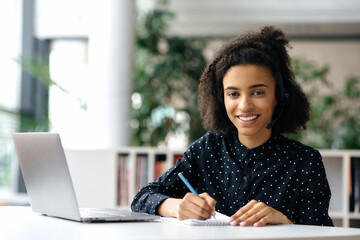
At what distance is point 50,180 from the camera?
1.57 m

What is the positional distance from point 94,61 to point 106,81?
224 mm

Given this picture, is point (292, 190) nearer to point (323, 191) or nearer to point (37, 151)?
point (323, 191)

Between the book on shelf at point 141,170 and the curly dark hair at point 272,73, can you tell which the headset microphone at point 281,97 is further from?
the book on shelf at point 141,170

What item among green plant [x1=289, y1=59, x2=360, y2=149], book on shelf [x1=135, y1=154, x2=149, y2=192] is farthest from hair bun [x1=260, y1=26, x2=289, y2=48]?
green plant [x1=289, y1=59, x2=360, y2=149]

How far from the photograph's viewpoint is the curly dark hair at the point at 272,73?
192 cm

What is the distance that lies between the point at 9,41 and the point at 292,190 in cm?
467

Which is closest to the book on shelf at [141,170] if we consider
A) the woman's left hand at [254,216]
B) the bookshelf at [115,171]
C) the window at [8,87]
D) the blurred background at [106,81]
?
the bookshelf at [115,171]

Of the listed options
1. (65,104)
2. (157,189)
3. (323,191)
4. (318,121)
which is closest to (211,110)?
(157,189)

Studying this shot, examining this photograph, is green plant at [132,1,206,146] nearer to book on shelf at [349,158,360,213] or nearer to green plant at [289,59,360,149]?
green plant at [289,59,360,149]

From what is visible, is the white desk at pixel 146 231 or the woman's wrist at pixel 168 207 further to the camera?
the woman's wrist at pixel 168 207

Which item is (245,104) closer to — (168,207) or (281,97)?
(281,97)

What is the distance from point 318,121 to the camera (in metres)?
6.67

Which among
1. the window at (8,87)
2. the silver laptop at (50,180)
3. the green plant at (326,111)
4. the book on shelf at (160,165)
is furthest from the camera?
the green plant at (326,111)

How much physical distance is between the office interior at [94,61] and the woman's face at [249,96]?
1.06 metres
